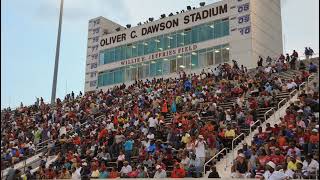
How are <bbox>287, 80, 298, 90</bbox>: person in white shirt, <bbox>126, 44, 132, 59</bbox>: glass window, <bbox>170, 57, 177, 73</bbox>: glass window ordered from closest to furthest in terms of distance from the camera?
1. <bbox>287, 80, 298, 90</bbox>: person in white shirt
2. <bbox>170, 57, 177, 73</bbox>: glass window
3. <bbox>126, 44, 132, 59</bbox>: glass window

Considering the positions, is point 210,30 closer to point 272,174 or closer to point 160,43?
point 160,43

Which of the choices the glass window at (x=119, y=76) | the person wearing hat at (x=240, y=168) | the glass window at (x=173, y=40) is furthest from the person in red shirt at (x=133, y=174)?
the glass window at (x=119, y=76)

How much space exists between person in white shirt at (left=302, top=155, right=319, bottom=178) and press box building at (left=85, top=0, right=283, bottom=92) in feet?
108

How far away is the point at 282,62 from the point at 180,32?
76.2ft

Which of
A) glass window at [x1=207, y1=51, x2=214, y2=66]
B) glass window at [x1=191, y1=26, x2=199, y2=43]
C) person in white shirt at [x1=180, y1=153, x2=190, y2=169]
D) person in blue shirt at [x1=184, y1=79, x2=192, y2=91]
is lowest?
person in white shirt at [x1=180, y1=153, x2=190, y2=169]

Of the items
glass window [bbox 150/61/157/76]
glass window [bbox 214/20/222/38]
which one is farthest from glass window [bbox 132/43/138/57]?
glass window [bbox 214/20/222/38]

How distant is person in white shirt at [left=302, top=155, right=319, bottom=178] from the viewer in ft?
46.7

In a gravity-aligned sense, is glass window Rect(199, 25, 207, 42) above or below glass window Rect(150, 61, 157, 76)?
above

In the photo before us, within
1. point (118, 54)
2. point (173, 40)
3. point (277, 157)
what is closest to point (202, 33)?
point (173, 40)

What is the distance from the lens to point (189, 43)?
5181 centimetres

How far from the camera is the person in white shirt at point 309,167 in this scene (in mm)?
14227

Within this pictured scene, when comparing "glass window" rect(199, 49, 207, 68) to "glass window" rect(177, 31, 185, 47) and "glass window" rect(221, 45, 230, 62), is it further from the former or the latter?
"glass window" rect(177, 31, 185, 47)

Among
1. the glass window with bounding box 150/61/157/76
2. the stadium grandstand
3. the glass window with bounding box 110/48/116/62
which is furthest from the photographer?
the glass window with bounding box 110/48/116/62

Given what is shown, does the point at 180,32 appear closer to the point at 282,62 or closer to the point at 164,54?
the point at 164,54
